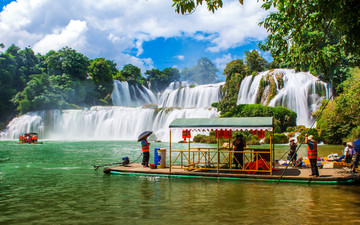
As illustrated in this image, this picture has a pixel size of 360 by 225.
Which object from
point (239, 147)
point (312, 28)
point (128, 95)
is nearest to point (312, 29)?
point (312, 28)

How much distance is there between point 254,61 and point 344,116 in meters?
29.6

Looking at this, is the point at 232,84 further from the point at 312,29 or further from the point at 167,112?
the point at 312,29

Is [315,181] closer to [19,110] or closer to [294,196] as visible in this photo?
[294,196]

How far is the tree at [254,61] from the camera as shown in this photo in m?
58.3

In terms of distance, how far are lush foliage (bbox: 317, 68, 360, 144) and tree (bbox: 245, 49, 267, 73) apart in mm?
24971

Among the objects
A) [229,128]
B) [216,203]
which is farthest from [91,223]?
[229,128]

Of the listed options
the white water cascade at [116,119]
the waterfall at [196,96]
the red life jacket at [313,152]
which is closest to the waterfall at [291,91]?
the white water cascade at [116,119]

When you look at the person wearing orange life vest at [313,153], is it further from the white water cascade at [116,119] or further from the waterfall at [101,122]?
the waterfall at [101,122]

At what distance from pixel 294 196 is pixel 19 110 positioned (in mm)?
63102

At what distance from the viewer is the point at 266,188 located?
10945 mm

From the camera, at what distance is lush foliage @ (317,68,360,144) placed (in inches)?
1045

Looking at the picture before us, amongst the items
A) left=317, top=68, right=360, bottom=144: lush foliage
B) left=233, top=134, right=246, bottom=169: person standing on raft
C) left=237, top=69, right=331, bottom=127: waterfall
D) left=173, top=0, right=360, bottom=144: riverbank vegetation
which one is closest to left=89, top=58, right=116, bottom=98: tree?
left=237, top=69, right=331, bottom=127: waterfall

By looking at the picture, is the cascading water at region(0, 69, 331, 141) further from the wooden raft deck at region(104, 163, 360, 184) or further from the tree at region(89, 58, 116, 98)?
the wooden raft deck at region(104, 163, 360, 184)

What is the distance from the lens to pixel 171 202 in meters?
9.18
